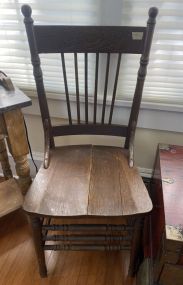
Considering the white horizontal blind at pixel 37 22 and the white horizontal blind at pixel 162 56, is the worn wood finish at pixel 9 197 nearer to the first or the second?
the white horizontal blind at pixel 37 22

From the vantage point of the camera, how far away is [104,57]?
1032 millimetres

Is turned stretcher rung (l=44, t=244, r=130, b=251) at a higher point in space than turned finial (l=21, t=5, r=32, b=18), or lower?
lower

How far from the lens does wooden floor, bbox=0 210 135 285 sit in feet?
3.49

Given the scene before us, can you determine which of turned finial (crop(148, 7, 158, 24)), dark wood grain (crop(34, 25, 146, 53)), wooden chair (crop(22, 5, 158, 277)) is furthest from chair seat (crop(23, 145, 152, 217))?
turned finial (crop(148, 7, 158, 24))

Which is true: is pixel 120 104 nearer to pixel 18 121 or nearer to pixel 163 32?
pixel 163 32

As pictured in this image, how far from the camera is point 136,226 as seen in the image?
34.4 inches

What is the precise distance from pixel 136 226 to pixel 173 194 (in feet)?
0.60

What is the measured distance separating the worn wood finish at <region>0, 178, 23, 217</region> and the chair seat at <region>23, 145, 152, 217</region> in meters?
0.35

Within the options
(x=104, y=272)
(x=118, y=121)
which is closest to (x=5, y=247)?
(x=104, y=272)

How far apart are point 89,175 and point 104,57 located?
1.70 feet

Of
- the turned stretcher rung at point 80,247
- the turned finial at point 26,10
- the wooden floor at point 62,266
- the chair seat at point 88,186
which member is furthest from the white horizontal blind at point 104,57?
the wooden floor at point 62,266

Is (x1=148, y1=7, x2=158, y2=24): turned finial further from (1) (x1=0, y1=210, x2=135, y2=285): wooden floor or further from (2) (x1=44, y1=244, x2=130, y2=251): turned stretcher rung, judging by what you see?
(1) (x1=0, y1=210, x2=135, y2=285): wooden floor

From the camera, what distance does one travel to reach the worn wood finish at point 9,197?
117cm

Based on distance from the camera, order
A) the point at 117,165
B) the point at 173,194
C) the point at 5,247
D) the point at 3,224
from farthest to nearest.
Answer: the point at 3,224 < the point at 5,247 < the point at 117,165 < the point at 173,194
